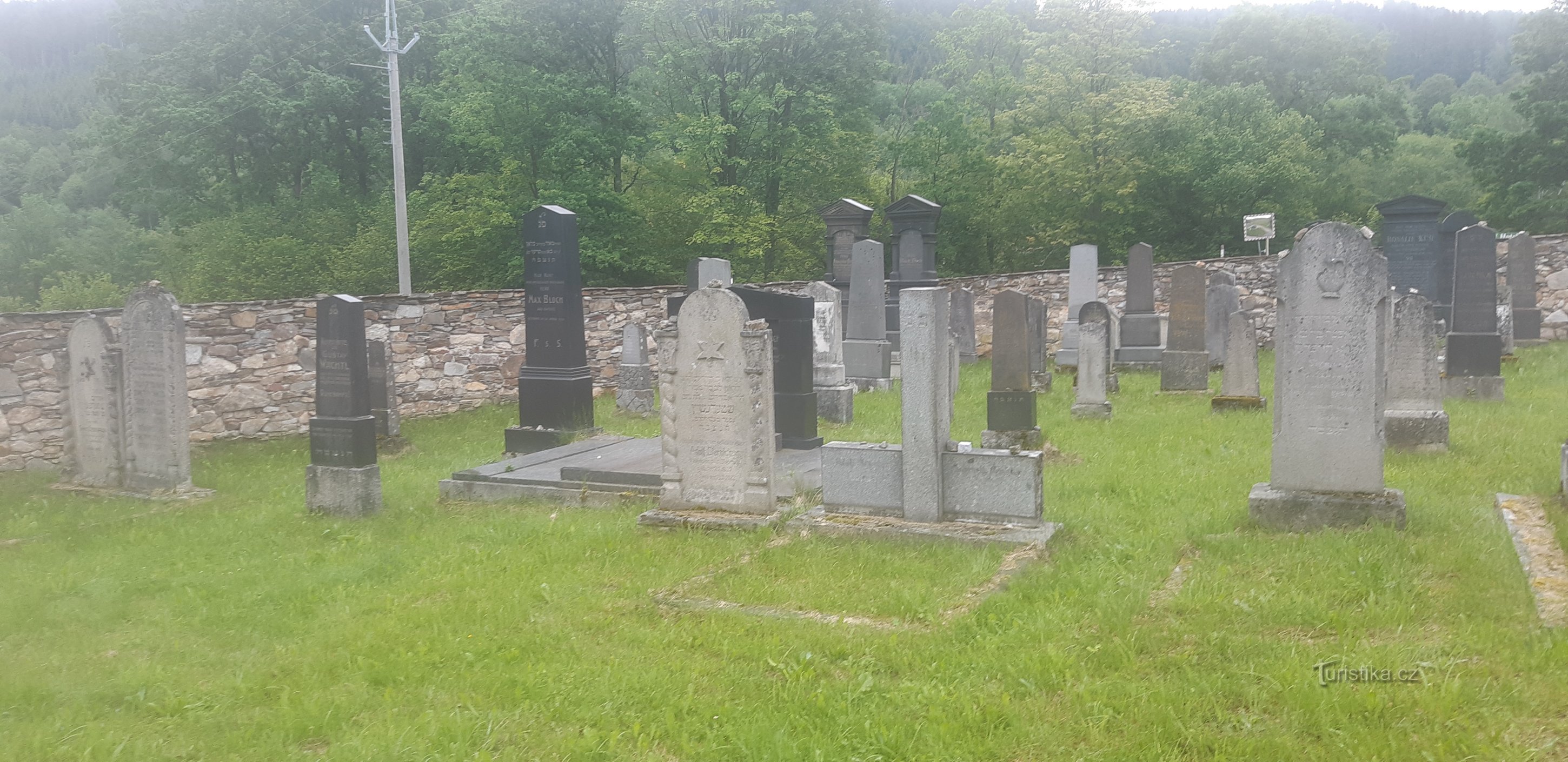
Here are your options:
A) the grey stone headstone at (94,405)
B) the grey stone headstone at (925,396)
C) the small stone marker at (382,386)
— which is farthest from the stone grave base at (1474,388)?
the grey stone headstone at (94,405)

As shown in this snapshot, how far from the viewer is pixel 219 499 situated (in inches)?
362

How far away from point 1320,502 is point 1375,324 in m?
1.14

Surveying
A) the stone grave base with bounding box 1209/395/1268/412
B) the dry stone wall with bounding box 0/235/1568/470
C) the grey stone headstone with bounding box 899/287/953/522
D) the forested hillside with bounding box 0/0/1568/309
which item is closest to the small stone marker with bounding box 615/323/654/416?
the dry stone wall with bounding box 0/235/1568/470

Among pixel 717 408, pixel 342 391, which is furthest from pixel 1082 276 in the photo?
pixel 342 391

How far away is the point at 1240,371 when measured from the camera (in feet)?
38.2

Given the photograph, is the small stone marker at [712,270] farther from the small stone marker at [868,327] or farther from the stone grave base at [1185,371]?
the stone grave base at [1185,371]

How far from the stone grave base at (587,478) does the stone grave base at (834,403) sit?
7.77 feet

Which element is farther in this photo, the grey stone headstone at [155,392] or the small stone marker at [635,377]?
the small stone marker at [635,377]

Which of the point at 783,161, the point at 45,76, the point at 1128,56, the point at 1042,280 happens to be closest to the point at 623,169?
the point at 783,161

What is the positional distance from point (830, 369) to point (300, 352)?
273 inches

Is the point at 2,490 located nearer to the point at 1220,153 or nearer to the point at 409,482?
the point at 409,482

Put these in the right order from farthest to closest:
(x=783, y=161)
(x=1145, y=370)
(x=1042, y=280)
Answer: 1. (x=783, y=161)
2. (x=1042, y=280)
3. (x=1145, y=370)

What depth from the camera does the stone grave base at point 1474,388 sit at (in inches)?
454

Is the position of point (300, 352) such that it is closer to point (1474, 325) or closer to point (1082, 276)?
point (1082, 276)
